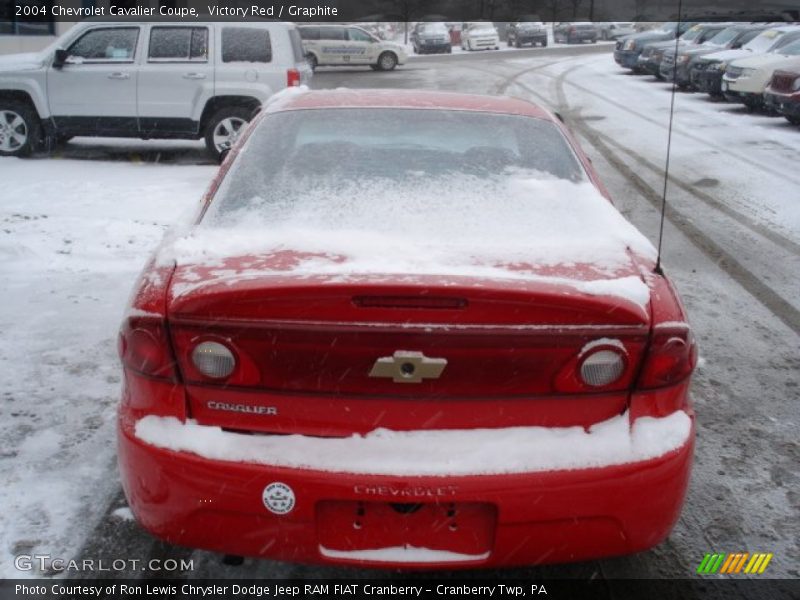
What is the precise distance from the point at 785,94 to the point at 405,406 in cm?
1530

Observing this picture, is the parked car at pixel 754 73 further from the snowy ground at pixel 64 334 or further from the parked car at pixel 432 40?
the parked car at pixel 432 40

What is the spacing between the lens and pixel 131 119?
11.5 metres

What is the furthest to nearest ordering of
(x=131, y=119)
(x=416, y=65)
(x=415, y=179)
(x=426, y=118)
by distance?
1. (x=416, y=65)
2. (x=131, y=119)
3. (x=426, y=118)
4. (x=415, y=179)

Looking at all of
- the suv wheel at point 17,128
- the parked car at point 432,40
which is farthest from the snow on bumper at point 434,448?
the parked car at point 432,40

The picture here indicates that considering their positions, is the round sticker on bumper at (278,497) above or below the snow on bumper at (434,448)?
below

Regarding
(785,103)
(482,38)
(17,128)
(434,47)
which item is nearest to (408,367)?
(17,128)

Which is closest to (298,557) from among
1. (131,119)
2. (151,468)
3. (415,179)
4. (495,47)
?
(151,468)

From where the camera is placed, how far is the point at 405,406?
2484 millimetres

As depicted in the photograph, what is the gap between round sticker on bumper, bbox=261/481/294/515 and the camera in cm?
239

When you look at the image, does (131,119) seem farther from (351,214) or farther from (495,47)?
(495,47)

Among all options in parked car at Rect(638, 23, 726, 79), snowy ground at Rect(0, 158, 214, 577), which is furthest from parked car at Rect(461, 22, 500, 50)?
snowy ground at Rect(0, 158, 214, 577)

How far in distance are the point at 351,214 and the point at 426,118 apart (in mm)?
920

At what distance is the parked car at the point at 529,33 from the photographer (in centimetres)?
4525

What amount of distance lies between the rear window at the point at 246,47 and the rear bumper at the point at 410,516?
978 centimetres
